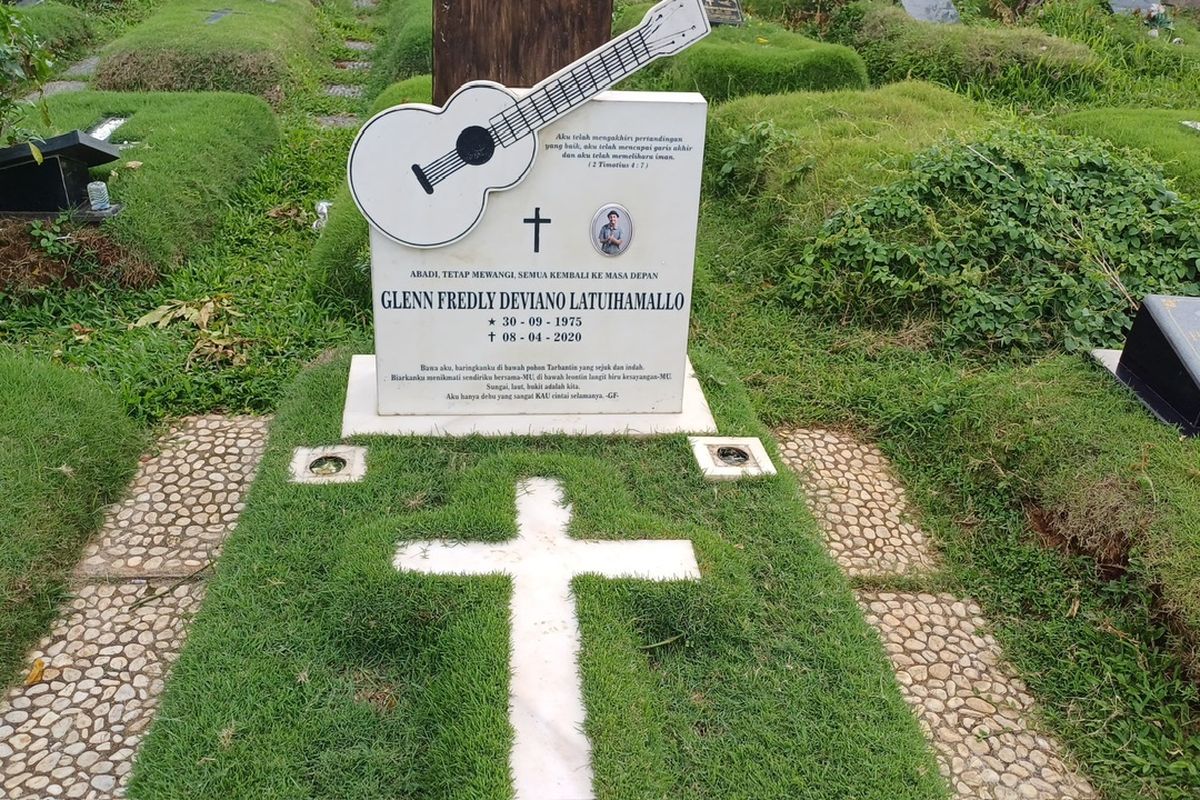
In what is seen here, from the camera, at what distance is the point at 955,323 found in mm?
4445

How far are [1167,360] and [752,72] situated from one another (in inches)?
205

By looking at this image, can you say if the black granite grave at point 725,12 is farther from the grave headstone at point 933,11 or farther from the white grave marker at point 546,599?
the white grave marker at point 546,599

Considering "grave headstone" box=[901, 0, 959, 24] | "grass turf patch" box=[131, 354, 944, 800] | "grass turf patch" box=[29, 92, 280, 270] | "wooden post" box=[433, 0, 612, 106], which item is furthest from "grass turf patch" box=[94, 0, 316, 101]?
A: "grave headstone" box=[901, 0, 959, 24]

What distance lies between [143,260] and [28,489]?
2055 millimetres

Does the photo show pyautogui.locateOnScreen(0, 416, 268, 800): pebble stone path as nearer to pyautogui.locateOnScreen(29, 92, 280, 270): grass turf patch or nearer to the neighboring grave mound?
pyautogui.locateOnScreen(29, 92, 280, 270): grass turf patch

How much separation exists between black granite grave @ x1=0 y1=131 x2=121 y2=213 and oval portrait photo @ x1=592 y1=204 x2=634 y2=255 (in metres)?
2.92

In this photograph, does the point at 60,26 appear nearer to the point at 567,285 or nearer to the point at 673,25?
the point at 567,285

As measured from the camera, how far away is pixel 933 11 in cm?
1002

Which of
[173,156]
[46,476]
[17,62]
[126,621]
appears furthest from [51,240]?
[126,621]

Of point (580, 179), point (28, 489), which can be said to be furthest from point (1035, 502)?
point (28, 489)

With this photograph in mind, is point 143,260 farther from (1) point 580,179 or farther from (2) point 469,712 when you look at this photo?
(2) point 469,712

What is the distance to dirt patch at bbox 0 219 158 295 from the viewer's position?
4477 millimetres

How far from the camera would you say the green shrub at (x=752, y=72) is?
→ 790 cm

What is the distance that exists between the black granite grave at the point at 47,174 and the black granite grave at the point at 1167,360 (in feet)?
15.8
